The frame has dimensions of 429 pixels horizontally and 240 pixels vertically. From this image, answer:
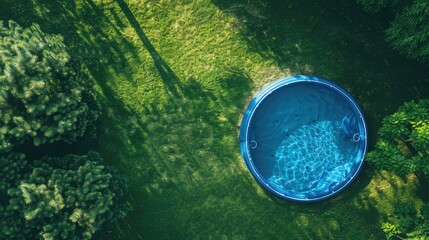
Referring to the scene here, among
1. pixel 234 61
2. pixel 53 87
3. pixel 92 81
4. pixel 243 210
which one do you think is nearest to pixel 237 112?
pixel 234 61

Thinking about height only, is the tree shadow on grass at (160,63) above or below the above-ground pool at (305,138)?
above

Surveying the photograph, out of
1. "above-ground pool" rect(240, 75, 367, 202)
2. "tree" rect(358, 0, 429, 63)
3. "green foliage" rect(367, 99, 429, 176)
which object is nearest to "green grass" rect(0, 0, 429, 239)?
"above-ground pool" rect(240, 75, 367, 202)

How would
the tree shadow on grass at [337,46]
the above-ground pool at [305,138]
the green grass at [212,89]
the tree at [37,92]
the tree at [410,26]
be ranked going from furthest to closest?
1. the above-ground pool at [305,138]
2. the tree shadow on grass at [337,46]
3. the green grass at [212,89]
4. the tree at [410,26]
5. the tree at [37,92]

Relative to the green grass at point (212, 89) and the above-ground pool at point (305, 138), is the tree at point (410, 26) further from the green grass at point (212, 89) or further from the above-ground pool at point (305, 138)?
the above-ground pool at point (305, 138)

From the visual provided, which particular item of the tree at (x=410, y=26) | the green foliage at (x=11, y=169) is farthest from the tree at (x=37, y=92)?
the tree at (x=410, y=26)

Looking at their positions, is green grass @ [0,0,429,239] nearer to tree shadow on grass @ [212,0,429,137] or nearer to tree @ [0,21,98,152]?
tree shadow on grass @ [212,0,429,137]

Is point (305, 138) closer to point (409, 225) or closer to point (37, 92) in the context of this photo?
point (409, 225)

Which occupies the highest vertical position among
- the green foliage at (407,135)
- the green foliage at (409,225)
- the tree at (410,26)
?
the tree at (410,26)
